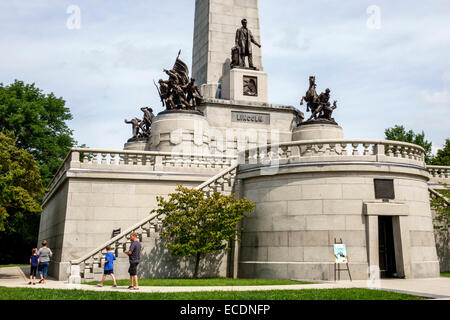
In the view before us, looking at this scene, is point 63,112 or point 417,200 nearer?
point 417,200

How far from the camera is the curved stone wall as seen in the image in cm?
1905

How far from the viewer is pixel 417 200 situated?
2061 centimetres

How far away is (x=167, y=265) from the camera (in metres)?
20.2

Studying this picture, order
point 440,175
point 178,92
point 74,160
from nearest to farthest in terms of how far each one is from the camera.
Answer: point 74,160
point 440,175
point 178,92

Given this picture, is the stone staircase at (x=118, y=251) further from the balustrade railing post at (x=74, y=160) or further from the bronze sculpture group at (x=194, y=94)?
the bronze sculpture group at (x=194, y=94)

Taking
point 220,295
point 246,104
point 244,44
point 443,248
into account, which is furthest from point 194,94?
point 220,295

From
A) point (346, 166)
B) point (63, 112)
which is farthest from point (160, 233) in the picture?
point (63, 112)

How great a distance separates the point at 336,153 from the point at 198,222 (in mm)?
7057

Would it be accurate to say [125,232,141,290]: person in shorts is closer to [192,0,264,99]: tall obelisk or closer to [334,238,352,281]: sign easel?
[334,238,352,281]: sign easel

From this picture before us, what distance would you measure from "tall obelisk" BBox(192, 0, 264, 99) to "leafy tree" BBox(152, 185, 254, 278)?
676 inches

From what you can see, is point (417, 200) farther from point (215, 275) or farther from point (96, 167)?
point (96, 167)

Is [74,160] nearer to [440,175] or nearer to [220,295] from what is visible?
[220,295]

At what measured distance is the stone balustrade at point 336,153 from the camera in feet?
65.6

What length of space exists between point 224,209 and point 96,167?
741cm
